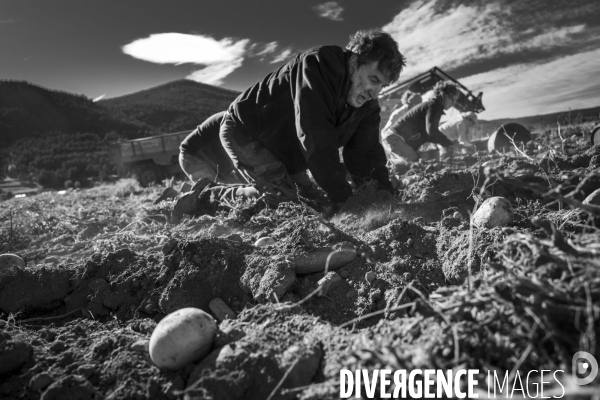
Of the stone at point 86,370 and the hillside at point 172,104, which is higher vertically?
the hillside at point 172,104

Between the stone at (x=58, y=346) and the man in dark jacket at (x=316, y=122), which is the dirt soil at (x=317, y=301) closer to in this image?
the stone at (x=58, y=346)

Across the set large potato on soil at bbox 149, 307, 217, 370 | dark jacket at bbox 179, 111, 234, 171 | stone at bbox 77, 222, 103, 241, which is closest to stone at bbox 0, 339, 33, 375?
large potato on soil at bbox 149, 307, 217, 370

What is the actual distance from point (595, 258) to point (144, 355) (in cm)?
151

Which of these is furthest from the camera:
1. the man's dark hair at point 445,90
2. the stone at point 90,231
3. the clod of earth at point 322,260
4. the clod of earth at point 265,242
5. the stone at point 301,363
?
the man's dark hair at point 445,90

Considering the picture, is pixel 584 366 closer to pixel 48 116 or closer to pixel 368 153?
pixel 368 153

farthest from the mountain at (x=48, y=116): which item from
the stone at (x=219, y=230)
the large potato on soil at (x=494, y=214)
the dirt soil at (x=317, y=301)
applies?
the large potato on soil at (x=494, y=214)

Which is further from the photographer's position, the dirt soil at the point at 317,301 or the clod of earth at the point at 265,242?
the clod of earth at the point at 265,242

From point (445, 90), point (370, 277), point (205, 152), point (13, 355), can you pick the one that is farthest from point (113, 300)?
point (445, 90)

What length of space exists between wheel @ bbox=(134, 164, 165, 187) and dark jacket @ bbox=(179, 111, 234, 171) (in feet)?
23.4

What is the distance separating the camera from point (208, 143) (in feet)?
14.6

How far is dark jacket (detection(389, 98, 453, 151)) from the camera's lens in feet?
22.4

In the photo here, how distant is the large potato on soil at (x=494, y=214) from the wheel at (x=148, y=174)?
409 inches

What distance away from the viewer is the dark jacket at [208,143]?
436 cm

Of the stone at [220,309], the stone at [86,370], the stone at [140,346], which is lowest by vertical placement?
the stone at [220,309]
